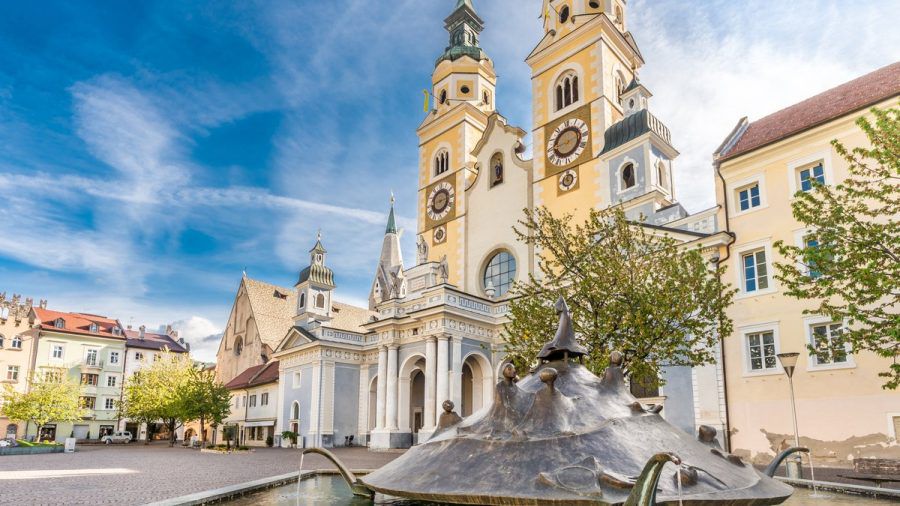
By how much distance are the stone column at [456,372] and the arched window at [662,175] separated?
13.4 metres

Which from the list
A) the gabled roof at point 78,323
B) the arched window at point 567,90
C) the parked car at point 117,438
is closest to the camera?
the arched window at point 567,90

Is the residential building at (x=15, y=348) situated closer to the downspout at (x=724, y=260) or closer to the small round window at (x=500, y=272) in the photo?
the small round window at (x=500, y=272)

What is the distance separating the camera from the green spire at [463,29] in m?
47.7

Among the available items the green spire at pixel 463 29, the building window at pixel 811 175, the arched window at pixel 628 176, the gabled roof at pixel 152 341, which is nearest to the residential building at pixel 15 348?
the gabled roof at pixel 152 341

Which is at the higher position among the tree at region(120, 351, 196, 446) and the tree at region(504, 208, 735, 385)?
the tree at region(504, 208, 735, 385)

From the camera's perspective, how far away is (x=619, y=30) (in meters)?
38.2

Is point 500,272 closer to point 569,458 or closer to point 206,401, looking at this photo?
point 206,401

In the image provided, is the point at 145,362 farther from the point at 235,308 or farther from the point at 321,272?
the point at 321,272

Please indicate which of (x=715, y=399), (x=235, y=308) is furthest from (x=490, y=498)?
(x=235, y=308)

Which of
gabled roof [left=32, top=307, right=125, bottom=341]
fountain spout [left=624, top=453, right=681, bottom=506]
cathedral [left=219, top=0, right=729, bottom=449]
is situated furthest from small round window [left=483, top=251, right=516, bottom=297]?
gabled roof [left=32, top=307, right=125, bottom=341]

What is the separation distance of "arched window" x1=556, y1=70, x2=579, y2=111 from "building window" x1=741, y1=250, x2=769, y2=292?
1743 cm

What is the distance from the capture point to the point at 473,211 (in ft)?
132

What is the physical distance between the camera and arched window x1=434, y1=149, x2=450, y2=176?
4428 cm

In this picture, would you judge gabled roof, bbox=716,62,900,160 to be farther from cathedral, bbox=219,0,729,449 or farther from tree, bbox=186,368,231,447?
tree, bbox=186,368,231,447
